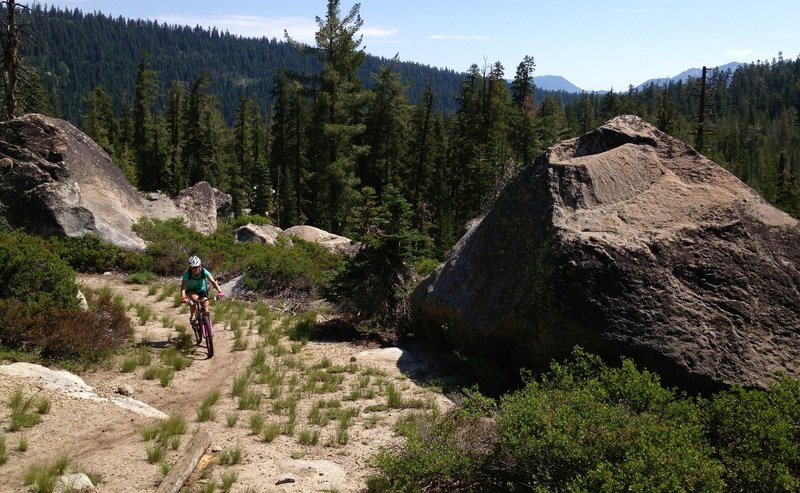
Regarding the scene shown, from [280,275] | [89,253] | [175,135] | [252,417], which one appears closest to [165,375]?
[252,417]

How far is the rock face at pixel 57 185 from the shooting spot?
17.0 meters

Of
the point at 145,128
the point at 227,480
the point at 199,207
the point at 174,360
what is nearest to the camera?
the point at 227,480

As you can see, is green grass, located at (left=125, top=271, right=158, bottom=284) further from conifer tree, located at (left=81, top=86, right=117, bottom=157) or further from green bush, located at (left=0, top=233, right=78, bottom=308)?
conifer tree, located at (left=81, top=86, right=117, bottom=157)

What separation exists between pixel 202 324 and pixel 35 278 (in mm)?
2896

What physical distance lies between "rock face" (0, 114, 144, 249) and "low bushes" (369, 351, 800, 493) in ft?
49.5

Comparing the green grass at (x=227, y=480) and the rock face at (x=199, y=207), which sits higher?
the rock face at (x=199, y=207)

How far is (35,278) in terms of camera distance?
32.9 ft

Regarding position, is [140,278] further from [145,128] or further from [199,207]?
[145,128]

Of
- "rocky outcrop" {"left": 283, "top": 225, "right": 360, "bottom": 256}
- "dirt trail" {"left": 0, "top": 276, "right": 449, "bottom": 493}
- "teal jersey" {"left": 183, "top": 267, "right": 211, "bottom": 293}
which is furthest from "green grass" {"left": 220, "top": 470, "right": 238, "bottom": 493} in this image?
"rocky outcrop" {"left": 283, "top": 225, "right": 360, "bottom": 256}

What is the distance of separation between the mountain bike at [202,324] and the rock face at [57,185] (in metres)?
8.70

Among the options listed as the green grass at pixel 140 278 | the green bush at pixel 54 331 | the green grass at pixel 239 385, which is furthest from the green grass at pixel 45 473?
the green grass at pixel 140 278

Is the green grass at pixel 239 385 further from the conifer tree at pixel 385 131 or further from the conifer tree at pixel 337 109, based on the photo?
the conifer tree at pixel 385 131

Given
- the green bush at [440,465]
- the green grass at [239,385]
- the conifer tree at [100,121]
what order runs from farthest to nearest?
the conifer tree at [100,121] < the green grass at [239,385] < the green bush at [440,465]

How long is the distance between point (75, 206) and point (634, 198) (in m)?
16.0
